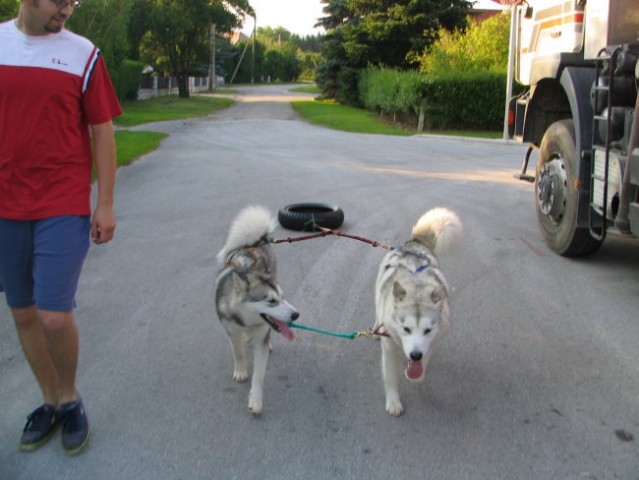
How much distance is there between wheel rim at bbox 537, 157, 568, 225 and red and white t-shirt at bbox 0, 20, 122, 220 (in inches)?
201

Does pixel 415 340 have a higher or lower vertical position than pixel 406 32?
lower

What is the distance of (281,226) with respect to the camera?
324 inches

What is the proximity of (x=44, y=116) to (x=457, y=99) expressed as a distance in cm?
2408

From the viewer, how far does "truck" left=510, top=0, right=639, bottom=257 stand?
527cm

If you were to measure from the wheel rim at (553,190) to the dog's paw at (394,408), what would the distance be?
3.86 meters

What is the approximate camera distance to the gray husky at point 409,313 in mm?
3523

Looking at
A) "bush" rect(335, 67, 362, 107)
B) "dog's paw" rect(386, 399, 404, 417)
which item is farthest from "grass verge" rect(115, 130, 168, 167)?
"bush" rect(335, 67, 362, 107)

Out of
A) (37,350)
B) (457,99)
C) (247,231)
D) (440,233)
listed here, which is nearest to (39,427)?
(37,350)

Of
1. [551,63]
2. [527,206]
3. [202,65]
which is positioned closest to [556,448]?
[551,63]

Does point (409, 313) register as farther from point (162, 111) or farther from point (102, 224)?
point (162, 111)

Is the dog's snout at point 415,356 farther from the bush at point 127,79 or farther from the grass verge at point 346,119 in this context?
the bush at point 127,79

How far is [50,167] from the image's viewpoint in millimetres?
3025

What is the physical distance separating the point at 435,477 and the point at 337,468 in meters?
0.49

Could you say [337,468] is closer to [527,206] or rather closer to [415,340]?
[415,340]
